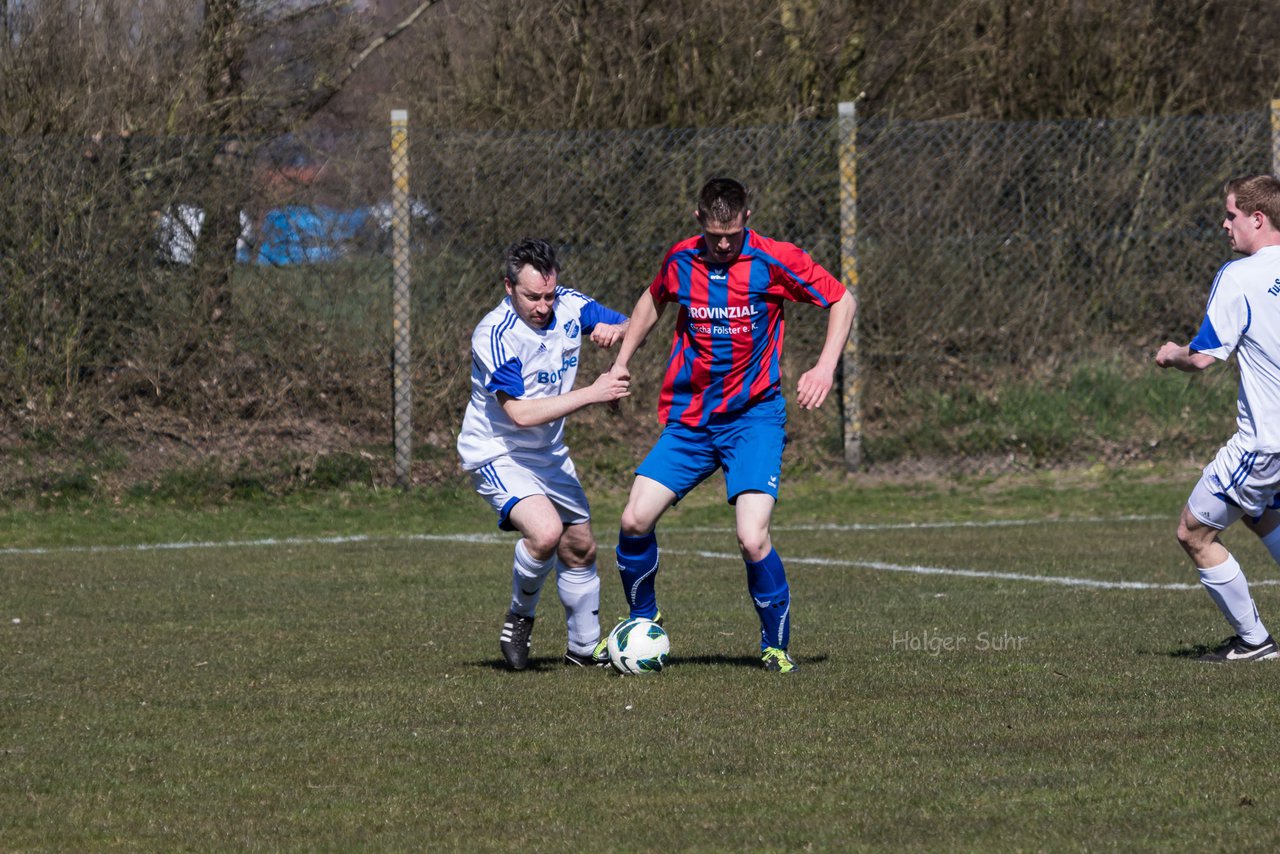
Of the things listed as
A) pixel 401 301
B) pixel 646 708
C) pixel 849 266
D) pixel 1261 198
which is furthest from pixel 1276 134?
pixel 646 708

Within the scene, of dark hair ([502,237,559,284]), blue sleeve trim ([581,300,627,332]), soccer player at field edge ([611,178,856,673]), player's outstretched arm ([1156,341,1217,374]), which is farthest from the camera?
blue sleeve trim ([581,300,627,332])

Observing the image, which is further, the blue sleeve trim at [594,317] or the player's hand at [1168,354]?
the blue sleeve trim at [594,317]

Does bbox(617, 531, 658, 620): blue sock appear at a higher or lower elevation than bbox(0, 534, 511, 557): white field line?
higher

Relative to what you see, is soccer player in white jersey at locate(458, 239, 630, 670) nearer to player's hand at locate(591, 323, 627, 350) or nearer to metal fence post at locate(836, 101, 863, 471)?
player's hand at locate(591, 323, 627, 350)

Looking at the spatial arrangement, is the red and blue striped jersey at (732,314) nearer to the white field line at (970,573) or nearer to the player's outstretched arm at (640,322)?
the player's outstretched arm at (640,322)

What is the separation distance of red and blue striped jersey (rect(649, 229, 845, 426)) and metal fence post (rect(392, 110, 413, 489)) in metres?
6.32

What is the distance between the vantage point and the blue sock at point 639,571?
7105mm

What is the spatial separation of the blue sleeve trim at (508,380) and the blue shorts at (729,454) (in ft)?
1.92

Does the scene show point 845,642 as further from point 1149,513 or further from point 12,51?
point 12,51

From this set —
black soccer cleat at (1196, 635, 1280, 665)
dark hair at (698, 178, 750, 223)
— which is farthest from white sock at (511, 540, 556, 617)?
black soccer cleat at (1196, 635, 1280, 665)

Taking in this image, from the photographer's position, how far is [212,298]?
13.3 meters

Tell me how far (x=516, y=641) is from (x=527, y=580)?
9.7 inches

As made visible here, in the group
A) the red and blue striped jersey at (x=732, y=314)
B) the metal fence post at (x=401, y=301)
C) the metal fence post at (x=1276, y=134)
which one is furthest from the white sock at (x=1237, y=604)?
the metal fence post at (x=1276, y=134)

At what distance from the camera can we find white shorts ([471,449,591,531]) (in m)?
7.10
